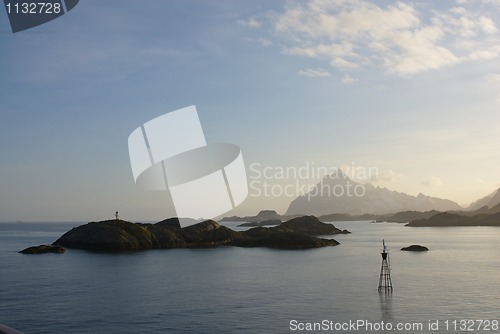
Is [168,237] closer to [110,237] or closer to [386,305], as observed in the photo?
[110,237]

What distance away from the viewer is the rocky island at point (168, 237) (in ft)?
375

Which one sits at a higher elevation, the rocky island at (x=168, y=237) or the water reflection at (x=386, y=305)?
the rocky island at (x=168, y=237)

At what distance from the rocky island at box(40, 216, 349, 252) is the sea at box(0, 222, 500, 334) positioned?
85.5 ft

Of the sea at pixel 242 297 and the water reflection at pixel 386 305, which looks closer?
the sea at pixel 242 297

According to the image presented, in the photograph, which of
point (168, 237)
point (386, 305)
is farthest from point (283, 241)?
point (386, 305)

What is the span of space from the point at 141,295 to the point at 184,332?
59.3 feet

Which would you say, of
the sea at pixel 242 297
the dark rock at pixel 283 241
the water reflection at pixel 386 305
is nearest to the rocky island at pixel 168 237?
the dark rock at pixel 283 241

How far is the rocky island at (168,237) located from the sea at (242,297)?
85.5 feet

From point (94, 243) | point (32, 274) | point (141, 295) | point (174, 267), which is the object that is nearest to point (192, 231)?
point (94, 243)

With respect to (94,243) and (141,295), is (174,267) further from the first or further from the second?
(94,243)

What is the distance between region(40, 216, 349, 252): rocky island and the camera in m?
114

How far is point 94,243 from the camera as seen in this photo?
114 metres

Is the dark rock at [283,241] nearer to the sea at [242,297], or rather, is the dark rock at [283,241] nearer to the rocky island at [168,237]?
the rocky island at [168,237]

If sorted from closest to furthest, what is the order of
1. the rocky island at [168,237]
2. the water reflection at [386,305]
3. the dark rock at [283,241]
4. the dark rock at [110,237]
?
the water reflection at [386,305], the dark rock at [110,237], the rocky island at [168,237], the dark rock at [283,241]
